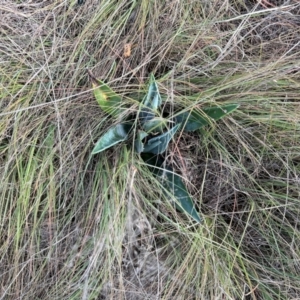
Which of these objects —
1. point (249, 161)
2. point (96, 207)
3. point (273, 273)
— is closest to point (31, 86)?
point (96, 207)

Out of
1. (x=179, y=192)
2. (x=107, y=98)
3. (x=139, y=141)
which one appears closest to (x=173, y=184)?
(x=179, y=192)

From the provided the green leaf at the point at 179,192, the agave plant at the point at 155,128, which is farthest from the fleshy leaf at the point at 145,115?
the green leaf at the point at 179,192

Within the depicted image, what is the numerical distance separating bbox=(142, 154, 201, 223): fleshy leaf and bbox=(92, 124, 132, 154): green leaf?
82mm

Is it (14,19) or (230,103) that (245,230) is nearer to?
(230,103)

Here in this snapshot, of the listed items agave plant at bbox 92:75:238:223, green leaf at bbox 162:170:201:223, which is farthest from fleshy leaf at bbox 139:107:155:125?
green leaf at bbox 162:170:201:223

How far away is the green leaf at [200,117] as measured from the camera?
1031 millimetres

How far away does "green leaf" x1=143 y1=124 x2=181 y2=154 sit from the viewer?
1.04 metres

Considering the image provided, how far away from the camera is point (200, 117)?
1073 millimetres

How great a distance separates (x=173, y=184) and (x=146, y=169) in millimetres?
83

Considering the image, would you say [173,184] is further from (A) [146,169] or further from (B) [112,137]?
(B) [112,137]

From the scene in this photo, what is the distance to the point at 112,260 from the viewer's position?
1.04 m

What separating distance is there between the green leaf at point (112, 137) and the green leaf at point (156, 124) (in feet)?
0.15

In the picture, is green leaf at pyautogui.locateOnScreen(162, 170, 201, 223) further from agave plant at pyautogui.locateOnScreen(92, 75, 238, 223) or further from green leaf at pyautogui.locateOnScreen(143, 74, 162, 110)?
green leaf at pyautogui.locateOnScreen(143, 74, 162, 110)

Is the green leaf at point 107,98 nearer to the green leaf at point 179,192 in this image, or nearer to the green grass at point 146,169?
the green grass at point 146,169
